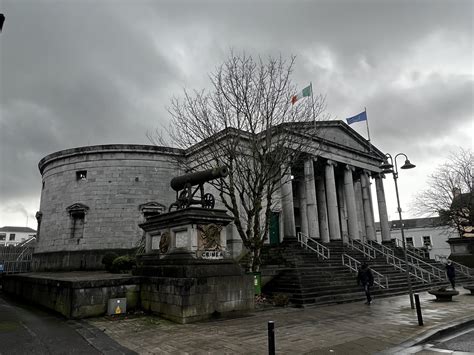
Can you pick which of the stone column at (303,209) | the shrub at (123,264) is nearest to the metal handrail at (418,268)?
the stone column at (303,209)

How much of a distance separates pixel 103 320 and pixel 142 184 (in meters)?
15.6

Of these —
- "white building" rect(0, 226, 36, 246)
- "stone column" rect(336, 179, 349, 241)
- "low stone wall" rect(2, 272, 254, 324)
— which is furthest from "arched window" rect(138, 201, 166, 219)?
"white building" rect(0, 226, 36, 246)

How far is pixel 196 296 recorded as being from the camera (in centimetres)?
932

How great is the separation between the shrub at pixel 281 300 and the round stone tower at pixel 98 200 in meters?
13.5

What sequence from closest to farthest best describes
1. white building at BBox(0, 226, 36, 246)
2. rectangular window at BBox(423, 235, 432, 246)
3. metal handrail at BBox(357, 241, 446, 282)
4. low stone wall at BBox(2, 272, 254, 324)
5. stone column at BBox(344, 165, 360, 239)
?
low stone wall at BBox(2, 272, 254, 324), metal handrail at BBox(357, 241, 446, 282), stone column at BBox(344, 165, 360, 239), rectangular window at BBox(423, 235, 432, 246), white building at BBox(0, 226, 36, 246)

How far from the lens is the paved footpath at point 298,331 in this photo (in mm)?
6543

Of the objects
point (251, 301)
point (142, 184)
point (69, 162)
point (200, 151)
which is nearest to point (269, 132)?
→ point (200, 151)

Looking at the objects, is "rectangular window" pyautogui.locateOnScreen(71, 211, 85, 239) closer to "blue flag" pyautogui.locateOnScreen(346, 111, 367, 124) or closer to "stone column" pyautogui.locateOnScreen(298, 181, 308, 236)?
"stone column" pyautogui.locateOnScreen(298, 181, 308, 236)

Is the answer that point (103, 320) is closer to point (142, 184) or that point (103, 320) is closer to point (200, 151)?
point (200, 151)

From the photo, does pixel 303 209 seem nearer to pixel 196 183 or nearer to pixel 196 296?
pixel 196 183

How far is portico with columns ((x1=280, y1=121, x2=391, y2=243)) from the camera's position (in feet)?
72.7

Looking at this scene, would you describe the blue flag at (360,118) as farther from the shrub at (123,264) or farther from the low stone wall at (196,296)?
the shrub at (123,264)

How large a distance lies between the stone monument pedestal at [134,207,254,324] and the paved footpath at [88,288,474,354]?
0.46m

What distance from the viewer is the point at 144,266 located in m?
11.6
